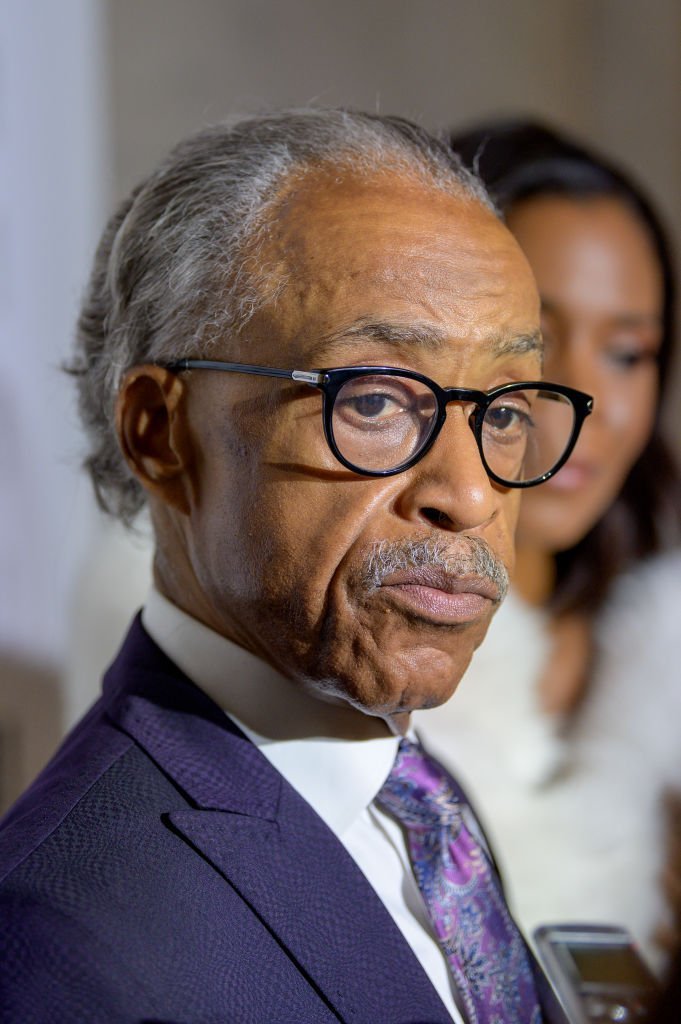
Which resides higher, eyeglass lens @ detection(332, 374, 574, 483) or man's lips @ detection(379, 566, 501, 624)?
eyeglass lens @ detection(332, 374, 574, 483)

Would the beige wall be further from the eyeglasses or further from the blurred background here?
the eyeglasses

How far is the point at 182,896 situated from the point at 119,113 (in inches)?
61.5

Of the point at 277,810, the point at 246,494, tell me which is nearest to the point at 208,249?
the point at 246,494

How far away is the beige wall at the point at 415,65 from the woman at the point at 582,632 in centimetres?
44

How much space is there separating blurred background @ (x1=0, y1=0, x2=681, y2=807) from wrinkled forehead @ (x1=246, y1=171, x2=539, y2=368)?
78cm

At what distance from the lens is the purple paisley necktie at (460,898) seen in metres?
0.79

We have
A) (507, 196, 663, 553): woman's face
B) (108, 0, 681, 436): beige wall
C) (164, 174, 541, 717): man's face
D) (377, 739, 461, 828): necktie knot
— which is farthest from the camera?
(108, 0, 681, 436): beige wall

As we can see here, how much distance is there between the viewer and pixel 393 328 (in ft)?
2.38

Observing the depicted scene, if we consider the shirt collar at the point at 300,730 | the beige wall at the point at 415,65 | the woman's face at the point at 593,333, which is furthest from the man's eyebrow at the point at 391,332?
the beige wall at the point at 415,65

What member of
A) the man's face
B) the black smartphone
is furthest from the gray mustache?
the black smartphone

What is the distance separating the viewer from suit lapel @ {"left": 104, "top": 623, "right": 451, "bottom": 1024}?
70 centimetres

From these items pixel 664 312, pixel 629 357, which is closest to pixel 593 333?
pixel 629 357

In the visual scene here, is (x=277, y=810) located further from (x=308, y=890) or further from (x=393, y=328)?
(x=393, y=328)

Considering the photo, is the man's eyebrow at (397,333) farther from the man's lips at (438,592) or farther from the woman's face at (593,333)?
the woman's face at (593,333)
